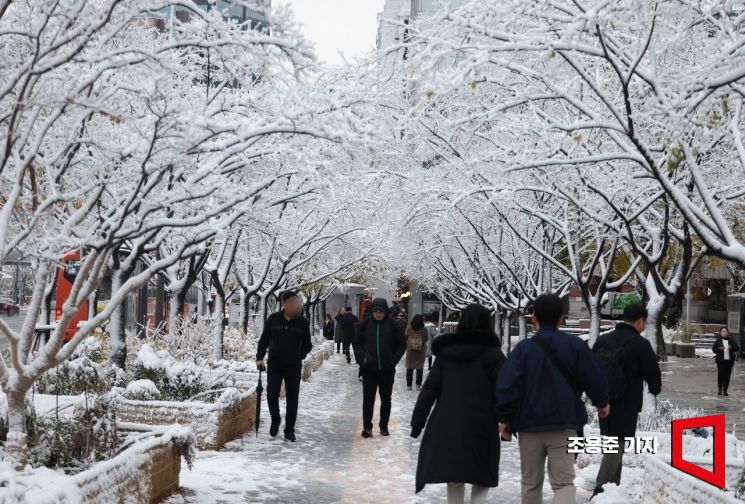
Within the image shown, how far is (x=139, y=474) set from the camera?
6.60m

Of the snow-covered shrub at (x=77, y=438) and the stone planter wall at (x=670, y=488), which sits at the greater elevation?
the snow-covered shrub at (x=77, y=438)

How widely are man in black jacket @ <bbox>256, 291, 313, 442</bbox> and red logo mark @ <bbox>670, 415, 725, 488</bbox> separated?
493 centimetres

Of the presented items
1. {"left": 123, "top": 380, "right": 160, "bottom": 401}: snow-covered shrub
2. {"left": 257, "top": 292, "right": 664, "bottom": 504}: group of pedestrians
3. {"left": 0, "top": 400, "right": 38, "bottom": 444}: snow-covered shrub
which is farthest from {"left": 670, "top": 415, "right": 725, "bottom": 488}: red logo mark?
{"left": 123, "top": 380, "right": 160, "bottom": 401}: snow-covered shrub

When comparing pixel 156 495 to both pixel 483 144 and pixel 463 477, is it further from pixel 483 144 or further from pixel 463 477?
pixel 483 144

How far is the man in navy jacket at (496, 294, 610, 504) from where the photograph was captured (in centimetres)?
585

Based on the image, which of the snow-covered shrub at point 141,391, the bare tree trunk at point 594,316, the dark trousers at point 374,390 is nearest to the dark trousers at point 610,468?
the dark trousers at point 374,390

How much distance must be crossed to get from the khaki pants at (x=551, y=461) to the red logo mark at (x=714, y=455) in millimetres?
1376

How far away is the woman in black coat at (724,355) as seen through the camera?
2072 centimetres

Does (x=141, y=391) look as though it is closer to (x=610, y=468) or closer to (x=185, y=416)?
(x=185, y=416)

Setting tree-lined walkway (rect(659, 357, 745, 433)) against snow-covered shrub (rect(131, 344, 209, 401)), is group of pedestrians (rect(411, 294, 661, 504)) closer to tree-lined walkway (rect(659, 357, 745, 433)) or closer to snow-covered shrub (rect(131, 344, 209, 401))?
snow-covered shrub (rect(131, 344, 209, 401))

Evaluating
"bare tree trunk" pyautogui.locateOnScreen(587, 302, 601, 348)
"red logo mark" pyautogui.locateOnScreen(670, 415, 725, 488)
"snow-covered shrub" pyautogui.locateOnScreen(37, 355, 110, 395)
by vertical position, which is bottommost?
"red logo mark" pyautogui.locateOnScreen(670, 415, 725, 488)

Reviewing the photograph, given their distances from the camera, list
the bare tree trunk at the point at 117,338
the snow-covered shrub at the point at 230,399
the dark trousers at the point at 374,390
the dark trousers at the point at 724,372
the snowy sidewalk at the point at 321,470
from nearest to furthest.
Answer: the snowy sidewalk at the point at 321,470
the snow-covered shrub at the point at 230,399
the dark trousers at the point at 374,390
the bare tree trunk at the point at 117,338
the dark trousers at the point at 724,372

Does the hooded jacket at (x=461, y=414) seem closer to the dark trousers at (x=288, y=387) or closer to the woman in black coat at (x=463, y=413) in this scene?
the woman in black coat at (x=463, y=413)

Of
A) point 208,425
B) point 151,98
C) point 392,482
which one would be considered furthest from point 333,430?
point 151,98
